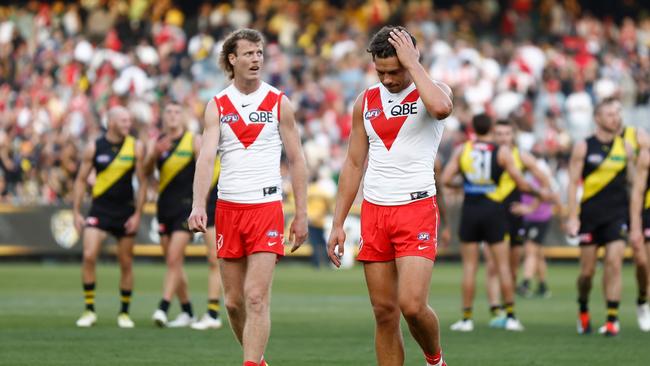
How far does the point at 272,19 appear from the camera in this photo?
3997 centimetres

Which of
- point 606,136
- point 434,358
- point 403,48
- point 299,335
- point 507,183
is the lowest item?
point 299,335

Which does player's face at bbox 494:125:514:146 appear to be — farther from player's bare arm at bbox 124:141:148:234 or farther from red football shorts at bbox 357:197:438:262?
red football shorts at bbox 357:197:438:262

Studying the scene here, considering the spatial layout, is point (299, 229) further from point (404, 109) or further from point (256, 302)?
point (404, 109)

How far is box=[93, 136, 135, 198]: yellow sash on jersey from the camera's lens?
16.4 m

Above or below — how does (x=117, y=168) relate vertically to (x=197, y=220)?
below

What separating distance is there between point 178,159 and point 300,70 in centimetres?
2168

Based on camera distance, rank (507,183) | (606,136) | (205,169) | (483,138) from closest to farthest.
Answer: (205,169) < (606,136) < (483,138) < (507,183)

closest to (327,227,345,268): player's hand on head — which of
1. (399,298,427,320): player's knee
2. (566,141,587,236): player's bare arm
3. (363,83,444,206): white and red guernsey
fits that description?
(363,83,444,206): white and red guernsey

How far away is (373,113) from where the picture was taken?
9852 millimetres

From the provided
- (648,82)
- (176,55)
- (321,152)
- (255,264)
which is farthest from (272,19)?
(255,264)

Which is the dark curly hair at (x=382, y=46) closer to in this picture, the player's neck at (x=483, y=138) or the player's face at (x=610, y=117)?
the player's face at (x=610, y=117)

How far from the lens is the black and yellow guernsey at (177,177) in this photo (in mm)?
16359

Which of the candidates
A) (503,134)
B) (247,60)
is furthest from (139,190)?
(247,60)

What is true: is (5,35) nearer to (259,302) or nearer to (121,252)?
(121,252)
